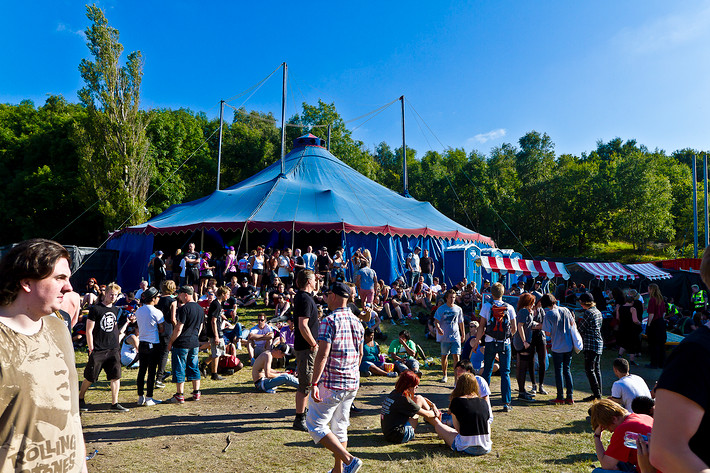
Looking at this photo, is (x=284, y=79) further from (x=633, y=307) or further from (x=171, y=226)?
(x=633, y=307)

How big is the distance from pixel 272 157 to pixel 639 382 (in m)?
35.5

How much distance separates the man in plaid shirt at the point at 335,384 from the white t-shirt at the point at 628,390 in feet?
9.17

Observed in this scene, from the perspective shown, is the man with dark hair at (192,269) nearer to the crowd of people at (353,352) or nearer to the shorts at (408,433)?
the crowd of people at (353,352)


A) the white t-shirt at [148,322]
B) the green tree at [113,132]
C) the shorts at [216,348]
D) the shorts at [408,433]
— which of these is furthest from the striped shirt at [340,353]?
the green tree at [113,132]

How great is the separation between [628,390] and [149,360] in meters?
5.83

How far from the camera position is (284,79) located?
62.4ft

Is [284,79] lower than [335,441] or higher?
higher

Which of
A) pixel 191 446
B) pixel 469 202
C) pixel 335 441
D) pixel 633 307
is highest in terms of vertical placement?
pixel 469 202

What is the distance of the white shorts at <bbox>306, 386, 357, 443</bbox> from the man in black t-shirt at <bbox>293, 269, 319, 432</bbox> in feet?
3.66

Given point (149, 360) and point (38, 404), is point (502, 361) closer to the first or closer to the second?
point (149, 360)

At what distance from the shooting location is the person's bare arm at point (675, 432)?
1.31 m

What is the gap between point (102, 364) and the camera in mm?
5902

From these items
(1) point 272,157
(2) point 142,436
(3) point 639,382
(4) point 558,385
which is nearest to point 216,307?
(2) point 142,436

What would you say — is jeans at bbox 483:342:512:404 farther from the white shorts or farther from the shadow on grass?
the white shorts
